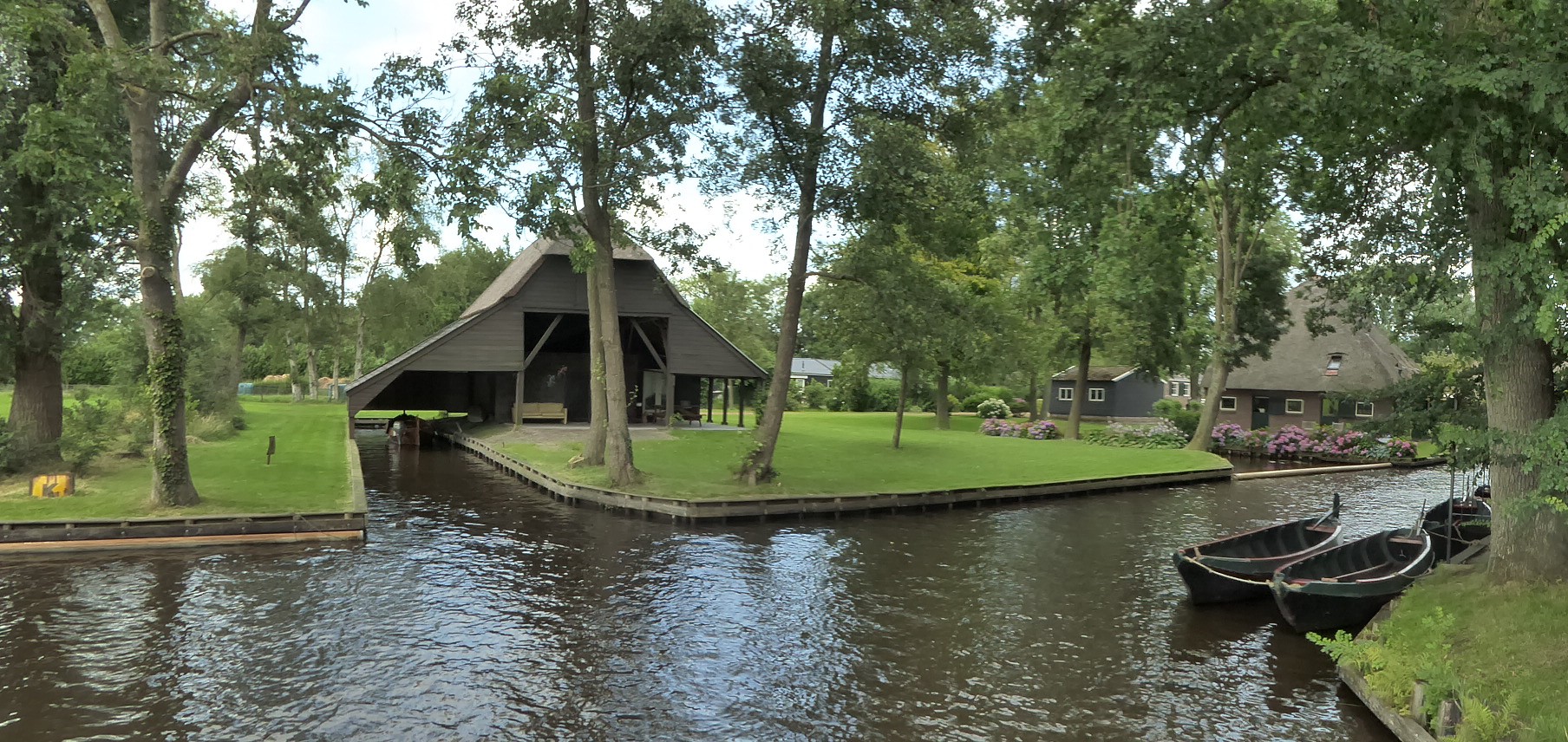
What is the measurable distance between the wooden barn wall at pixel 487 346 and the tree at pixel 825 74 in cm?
1584

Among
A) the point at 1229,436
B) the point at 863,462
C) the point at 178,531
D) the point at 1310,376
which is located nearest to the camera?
the point at 178,531

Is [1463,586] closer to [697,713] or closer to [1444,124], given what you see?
[1444,124]

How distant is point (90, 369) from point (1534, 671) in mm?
68263

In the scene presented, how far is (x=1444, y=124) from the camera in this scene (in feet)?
35.5

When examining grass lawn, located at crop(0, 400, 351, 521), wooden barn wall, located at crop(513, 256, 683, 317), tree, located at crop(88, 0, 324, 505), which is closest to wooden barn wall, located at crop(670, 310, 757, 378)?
wooden barn wall, located at crop(513, 256, 683, 317)

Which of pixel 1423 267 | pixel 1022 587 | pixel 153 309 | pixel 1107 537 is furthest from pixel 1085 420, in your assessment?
pixel 153 309

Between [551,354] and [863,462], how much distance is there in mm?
17171

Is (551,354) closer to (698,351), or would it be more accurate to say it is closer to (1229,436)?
(698,351)

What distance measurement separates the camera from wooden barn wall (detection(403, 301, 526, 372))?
34125 mm

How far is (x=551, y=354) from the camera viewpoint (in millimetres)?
40438

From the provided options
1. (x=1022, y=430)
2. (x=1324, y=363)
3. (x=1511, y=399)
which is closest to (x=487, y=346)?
(x=1022, y=430)

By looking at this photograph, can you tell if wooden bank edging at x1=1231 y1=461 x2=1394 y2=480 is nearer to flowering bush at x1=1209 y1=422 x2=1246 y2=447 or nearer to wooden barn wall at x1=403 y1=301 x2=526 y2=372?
flowering bush at x1=1209 y1=422 x2=1246 y2=447

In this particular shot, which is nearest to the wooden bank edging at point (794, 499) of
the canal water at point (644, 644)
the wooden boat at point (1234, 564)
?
the canal water at point (644, 644)

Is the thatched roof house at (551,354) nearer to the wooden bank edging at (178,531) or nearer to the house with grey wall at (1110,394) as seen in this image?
the wooden bank edging at (178,531)
